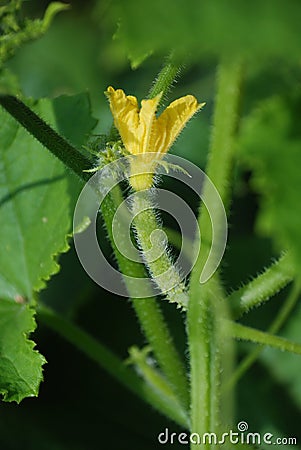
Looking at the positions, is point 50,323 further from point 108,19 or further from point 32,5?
point 32,5

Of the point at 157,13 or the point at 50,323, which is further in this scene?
the point at 50,323

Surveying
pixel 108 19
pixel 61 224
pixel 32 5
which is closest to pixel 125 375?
pixel 61 224

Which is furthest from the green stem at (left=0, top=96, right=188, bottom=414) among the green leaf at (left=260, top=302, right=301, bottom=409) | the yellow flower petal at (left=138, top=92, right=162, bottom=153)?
the green leaf at (left=260, top=302, right=301, bottom=409)

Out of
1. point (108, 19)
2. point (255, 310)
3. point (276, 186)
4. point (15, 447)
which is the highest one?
point (255, 310)

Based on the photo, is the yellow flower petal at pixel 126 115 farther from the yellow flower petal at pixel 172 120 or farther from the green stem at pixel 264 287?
the green stem at pixel 264 287

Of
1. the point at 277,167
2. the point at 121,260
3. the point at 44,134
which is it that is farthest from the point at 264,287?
the point at 277,167

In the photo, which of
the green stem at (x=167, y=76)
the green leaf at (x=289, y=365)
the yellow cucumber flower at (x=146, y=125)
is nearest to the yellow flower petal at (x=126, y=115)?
the yellow cucumber flower at (x=146, y=125)
